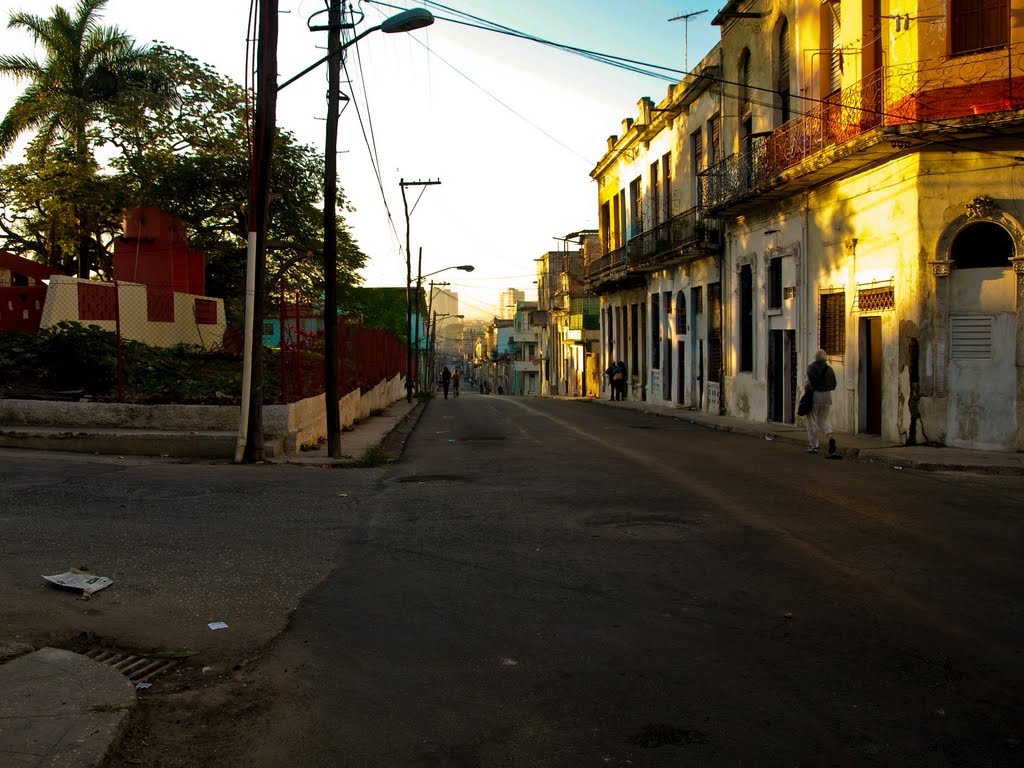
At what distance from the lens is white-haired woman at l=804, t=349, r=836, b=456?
15047 millimetres

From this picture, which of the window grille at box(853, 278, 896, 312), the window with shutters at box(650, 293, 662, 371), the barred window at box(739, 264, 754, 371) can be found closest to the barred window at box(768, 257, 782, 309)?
the barred window at box(739, 264, 754, 371)

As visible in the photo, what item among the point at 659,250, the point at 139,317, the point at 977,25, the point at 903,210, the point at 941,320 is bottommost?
the point at 941,320

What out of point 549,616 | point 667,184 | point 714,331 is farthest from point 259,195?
point 667,184

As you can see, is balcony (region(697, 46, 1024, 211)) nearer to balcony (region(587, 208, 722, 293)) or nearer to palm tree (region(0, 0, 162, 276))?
balcony (region(587, 208, 722, 293))

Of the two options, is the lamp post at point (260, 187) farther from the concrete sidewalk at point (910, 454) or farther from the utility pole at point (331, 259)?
the concrete sidewalk at point (910, 454)

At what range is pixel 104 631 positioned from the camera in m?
5.25

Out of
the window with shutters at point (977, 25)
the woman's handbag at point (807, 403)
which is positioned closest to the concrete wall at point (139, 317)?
the woman's handbag at point (807, 403)

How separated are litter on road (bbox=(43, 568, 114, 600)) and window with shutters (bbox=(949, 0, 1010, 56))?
1547cm

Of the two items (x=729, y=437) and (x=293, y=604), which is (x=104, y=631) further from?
(x=729, y=437)

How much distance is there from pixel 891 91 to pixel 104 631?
15606mm

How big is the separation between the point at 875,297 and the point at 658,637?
14074 mm

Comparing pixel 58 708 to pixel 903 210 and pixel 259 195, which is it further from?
pixel 903 210

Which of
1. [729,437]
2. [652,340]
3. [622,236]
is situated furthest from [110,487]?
[622,236]

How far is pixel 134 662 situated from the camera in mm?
4762
